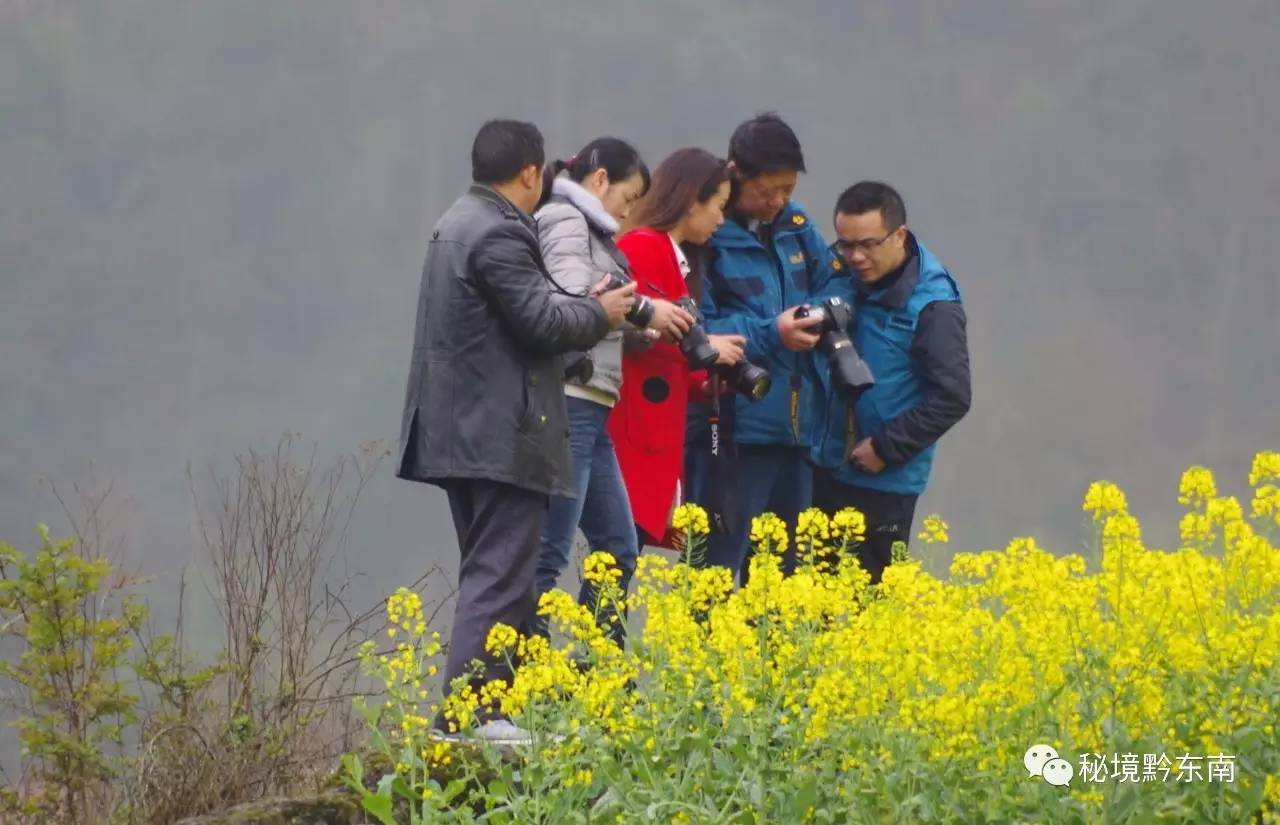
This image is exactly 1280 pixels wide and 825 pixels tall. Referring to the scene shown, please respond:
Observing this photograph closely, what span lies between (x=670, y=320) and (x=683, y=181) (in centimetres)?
46

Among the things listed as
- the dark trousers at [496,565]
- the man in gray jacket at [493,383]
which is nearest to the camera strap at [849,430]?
the man in gray jacket at [493,383]

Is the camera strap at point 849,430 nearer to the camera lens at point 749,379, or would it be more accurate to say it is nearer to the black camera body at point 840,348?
the black camera body at point 840,348

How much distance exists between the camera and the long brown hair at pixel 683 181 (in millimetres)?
5977

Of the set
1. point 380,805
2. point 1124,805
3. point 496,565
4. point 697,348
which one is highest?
point 697,348

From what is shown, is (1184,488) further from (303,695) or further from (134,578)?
(134,578)

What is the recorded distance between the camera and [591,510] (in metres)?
5.87

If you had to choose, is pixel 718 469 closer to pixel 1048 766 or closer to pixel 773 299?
pixel 773 299

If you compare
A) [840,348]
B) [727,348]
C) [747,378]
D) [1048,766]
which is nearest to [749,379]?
[747,378]

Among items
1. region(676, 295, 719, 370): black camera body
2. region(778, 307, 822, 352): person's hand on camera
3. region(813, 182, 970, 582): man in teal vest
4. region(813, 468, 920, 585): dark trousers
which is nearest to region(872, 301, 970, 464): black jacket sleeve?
region(813, 182, 970, 582): man in teal vest

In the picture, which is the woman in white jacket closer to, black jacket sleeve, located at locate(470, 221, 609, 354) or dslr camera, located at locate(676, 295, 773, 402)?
dslr camera, located at locate(676, 295, 773, 402)

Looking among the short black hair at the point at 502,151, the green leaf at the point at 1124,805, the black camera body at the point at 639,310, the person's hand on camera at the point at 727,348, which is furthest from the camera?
the person's hand on camera at the point at 727,348

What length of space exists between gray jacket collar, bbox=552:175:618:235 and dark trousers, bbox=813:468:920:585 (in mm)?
1113

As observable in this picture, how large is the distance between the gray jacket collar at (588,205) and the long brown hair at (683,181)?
258 millimetres

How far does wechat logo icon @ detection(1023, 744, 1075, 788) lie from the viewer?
11.8 feet
